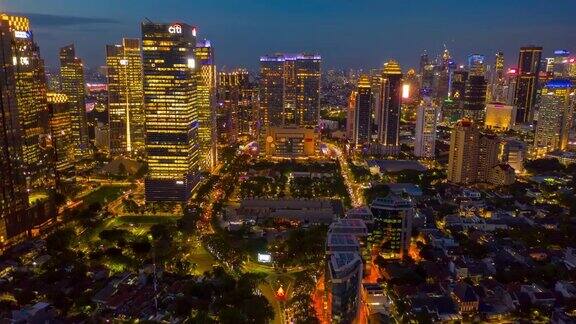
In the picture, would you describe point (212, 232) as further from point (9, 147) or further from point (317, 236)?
point (9, 147)

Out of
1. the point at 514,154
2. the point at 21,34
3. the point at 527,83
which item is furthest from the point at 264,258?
the point at 527,83

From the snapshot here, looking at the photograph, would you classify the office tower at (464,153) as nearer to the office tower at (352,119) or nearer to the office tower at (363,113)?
the office tower at (363,113)

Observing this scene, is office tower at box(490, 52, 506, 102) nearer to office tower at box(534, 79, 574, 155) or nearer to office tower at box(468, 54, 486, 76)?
office tower at box(468, 54, 486, 76)

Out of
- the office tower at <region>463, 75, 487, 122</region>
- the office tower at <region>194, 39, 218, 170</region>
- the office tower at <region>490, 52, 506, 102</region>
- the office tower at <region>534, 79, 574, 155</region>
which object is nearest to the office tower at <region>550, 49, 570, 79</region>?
the office tower at <region>490, 52, 506, 102</region>

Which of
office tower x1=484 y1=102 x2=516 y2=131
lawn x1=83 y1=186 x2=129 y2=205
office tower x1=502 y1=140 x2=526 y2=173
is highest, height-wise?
office tower x1=484 y1=102 x2=516 y2=131

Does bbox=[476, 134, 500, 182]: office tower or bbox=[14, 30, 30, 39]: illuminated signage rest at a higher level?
bbox=[14, 30, 30, 39]: illuminated signage

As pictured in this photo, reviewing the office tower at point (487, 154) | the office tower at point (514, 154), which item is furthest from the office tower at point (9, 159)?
the office tower at point (514, 154)

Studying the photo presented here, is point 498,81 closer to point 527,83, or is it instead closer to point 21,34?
point 527,83
